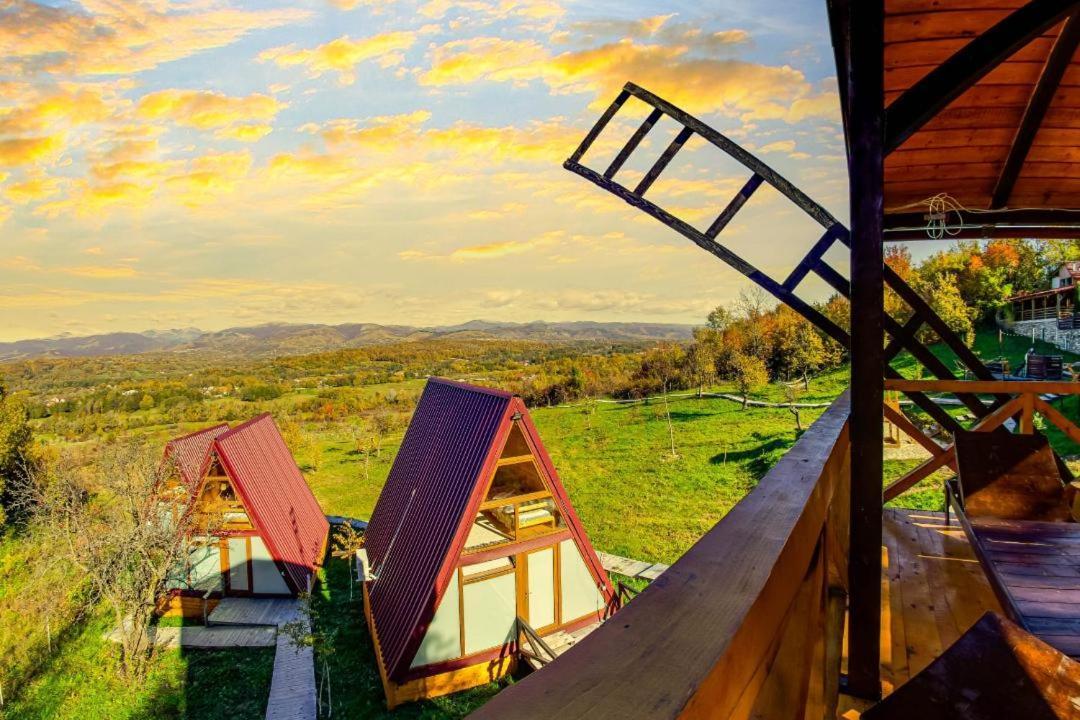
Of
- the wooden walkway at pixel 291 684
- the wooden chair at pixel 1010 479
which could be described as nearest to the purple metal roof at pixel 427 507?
the wooden walkway at pixel 291 684

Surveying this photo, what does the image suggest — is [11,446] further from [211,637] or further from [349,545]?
[349,545]

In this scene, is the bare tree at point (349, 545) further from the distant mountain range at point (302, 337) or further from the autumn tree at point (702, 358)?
the distant mountain range at point (302, 337)

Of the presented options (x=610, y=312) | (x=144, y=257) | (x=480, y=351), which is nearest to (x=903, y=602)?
(x=480, y=351)

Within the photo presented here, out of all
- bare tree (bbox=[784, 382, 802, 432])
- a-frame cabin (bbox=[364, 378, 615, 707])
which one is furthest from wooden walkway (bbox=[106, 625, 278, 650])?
bare tree (bbox=[784, 382, 802, 432])

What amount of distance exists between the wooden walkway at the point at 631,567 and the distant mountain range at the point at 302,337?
5898cm

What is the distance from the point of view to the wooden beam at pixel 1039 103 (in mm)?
2500

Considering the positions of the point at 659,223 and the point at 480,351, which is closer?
the point at 659,223

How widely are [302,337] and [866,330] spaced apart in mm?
90678

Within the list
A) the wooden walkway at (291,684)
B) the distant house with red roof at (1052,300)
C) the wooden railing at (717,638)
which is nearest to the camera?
the wooden railing at (717,638)

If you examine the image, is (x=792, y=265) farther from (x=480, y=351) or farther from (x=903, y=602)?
(x=480, y=351)

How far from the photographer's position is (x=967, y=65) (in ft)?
5.50

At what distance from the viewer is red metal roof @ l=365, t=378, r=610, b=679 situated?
6.98m

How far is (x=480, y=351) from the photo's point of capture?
58406 millimetres

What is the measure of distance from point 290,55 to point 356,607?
1214 centimetres
